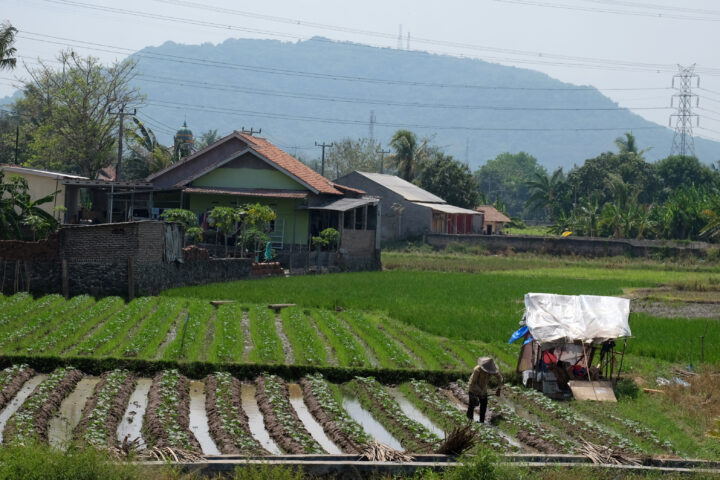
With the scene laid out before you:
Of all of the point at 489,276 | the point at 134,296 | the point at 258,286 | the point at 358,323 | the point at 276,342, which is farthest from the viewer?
the point at 489,276

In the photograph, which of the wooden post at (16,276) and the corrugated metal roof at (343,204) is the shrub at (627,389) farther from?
the corrugated metal roof at (343,204)

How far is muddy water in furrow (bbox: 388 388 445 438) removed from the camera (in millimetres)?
13109

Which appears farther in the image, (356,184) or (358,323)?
(356,184)

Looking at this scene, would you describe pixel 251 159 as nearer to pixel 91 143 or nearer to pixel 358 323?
pixel 91 143

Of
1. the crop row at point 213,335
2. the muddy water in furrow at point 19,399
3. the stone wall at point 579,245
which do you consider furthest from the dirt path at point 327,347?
the stone wall at point 579,245

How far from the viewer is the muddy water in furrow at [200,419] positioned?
456 inches

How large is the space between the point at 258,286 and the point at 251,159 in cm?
1184

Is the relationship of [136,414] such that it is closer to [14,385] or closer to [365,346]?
[14,385]

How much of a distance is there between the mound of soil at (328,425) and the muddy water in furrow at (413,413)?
1.45 metres

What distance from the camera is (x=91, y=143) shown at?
165ft

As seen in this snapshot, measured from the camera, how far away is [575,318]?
16516 millimetres

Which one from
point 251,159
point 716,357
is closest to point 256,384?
point 716,357

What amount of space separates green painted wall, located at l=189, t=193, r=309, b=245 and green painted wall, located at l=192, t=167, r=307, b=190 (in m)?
0.61

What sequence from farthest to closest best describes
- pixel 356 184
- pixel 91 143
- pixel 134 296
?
1. pixel 356 184
2. pixel 91 143
3. pixel 134 296
